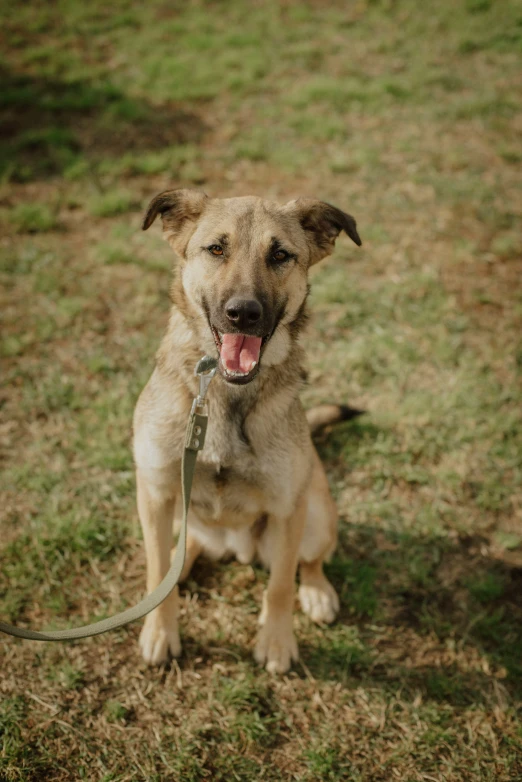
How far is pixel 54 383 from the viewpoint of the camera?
169 inches

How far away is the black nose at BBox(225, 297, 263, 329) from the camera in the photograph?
7.48 feet

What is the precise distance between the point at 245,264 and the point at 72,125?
19.1ft

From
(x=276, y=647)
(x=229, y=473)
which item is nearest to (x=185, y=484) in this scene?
(x=229, y=473)

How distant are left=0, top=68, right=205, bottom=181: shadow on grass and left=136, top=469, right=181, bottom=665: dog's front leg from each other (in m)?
5.05

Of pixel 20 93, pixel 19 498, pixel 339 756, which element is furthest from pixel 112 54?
pixel 339 756

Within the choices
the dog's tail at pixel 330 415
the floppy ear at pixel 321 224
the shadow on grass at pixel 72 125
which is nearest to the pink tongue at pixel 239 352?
the floppy ear at pixel 321 224

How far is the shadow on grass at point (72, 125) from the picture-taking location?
6.40m

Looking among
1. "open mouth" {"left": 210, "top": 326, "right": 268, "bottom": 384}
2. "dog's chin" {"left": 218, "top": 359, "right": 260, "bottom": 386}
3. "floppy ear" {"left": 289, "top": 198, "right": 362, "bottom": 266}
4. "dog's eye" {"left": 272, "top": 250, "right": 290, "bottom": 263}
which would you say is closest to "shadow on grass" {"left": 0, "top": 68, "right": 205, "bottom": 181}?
"floppy ear" {"left": 289, "top": 198, "right": 362, "bottom": 266}

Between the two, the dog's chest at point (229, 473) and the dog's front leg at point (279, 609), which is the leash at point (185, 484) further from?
Result: the dog's front leg at point (279, 609)

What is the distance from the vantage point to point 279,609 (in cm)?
303

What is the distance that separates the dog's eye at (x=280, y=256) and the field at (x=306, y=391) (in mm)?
1841

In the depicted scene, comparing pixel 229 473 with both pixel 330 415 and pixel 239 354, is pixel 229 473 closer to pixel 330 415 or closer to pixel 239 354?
pixel 239 354

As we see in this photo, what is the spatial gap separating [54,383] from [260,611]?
2.42 metres

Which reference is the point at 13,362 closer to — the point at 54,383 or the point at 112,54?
the point at 54,383
